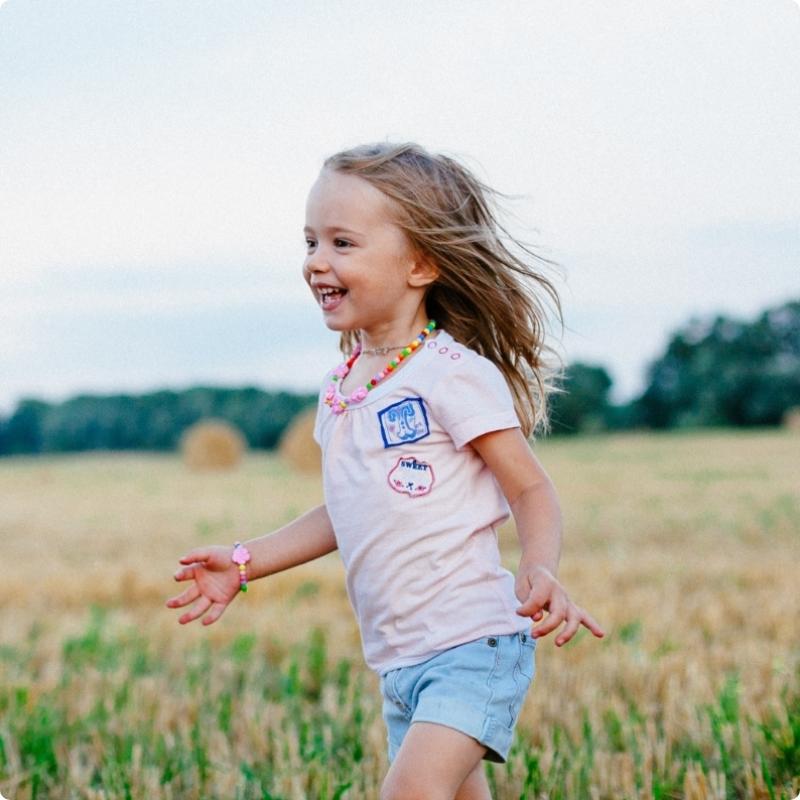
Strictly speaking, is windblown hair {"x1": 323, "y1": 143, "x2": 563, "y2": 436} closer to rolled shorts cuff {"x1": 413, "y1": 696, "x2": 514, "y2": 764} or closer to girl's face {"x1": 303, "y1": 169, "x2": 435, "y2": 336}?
girl's face {"x1": 303, "y1": 169, "x2": 435, "y2": 336}

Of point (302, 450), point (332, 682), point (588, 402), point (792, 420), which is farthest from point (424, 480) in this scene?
point (588, 402)

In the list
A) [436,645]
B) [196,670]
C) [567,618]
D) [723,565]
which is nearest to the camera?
[567,618]

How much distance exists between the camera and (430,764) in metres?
2.49

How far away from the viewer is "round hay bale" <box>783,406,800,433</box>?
109ft

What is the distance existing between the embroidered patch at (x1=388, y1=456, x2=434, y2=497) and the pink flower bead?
0.69ft

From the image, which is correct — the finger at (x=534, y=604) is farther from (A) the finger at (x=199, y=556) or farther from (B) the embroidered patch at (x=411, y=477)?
(A) the finger at (x=199, y=556)

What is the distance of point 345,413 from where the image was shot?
2.91 meters

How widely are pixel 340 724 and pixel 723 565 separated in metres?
4.57

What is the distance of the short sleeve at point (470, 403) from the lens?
107 inches

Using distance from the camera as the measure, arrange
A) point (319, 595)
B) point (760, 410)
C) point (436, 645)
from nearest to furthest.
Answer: point (436, 645) → point (319, 595) → point (760, 410)

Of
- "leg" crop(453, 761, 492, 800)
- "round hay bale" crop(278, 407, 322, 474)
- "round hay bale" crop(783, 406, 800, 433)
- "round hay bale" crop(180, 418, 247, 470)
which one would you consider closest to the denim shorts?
"leg" crop(453, 761, 492, 800)

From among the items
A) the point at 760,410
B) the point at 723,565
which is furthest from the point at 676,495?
the point at 760,410

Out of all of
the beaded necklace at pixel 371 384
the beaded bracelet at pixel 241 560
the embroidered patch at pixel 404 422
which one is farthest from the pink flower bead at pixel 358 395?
the beaded bracelet at pixel 241 560

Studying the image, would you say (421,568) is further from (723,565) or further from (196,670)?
(723,565)
